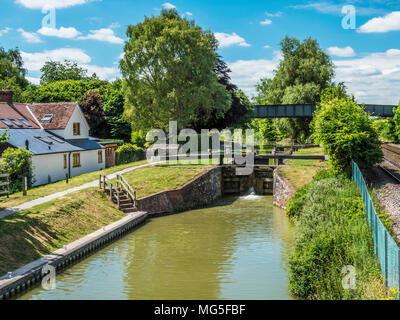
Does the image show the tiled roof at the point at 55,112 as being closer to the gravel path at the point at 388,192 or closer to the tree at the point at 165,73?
the tree at the point at 165,73

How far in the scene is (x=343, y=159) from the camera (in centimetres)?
2997

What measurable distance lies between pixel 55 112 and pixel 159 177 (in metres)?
15.1

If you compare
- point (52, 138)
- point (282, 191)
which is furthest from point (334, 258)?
point (52, 138)

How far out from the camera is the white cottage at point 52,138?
35969 mm

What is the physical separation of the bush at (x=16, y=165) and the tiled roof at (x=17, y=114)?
7704mm

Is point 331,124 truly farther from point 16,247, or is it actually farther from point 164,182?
point 16,247

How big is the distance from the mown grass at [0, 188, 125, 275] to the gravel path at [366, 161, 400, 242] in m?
15.5

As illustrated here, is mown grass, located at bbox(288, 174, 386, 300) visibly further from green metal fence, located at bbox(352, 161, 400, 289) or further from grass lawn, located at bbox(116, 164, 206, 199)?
grass lawn, located at bbox(116, 164, 206, 199)

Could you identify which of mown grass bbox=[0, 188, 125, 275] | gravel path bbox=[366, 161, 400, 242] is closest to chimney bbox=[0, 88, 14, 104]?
mown grass bbox=[0, 188, 125, 275]

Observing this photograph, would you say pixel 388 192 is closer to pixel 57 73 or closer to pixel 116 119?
pixel 116 119

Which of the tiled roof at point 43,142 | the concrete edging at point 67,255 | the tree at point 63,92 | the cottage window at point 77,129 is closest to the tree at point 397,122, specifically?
the tiled roof at point 43,142

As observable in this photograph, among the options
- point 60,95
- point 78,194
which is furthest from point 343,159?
point 60,95

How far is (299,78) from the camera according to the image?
229 feet
